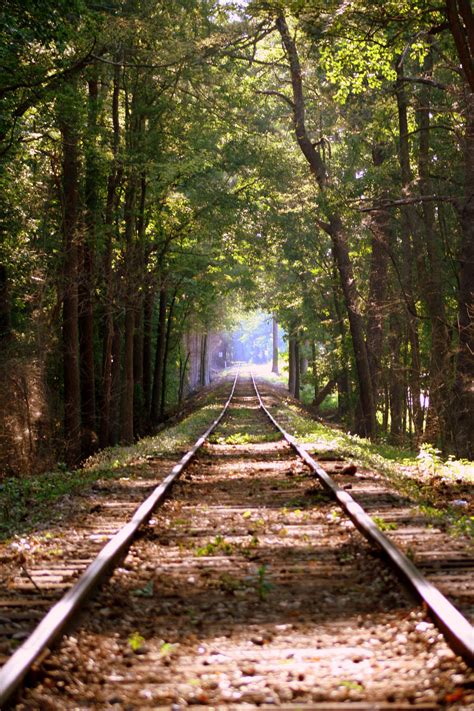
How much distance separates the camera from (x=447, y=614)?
13.9 ft

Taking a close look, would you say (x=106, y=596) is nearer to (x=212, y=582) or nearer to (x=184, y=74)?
(x=212, y=582)

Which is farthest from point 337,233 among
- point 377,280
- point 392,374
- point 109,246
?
point 109,246

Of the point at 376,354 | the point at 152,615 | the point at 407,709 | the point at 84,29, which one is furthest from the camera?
the point at 376,354

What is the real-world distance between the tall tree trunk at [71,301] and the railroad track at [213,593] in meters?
10.6

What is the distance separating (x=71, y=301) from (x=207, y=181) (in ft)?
27.2

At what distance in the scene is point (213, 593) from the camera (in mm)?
5406

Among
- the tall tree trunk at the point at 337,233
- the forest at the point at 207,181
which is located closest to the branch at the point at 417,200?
the forest at the point at 207,181

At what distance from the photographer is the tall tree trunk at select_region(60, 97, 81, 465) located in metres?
18.8

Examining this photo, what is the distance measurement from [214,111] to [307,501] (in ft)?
49.6

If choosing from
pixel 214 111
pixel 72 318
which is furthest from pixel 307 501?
pixel 214 111

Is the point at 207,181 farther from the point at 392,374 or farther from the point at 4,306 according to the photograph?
the point at 392,374

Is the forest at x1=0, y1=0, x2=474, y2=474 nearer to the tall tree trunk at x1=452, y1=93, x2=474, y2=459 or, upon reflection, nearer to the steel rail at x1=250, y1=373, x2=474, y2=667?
the tall tree trunk at x1=452, y1=93, x2=474, y2=459

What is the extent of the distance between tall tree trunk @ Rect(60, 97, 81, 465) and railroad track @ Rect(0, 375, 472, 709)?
10.6m

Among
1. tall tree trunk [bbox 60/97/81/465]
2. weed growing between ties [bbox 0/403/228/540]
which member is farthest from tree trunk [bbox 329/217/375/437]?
weed growing between ties [bbox 0/403/228/540]
